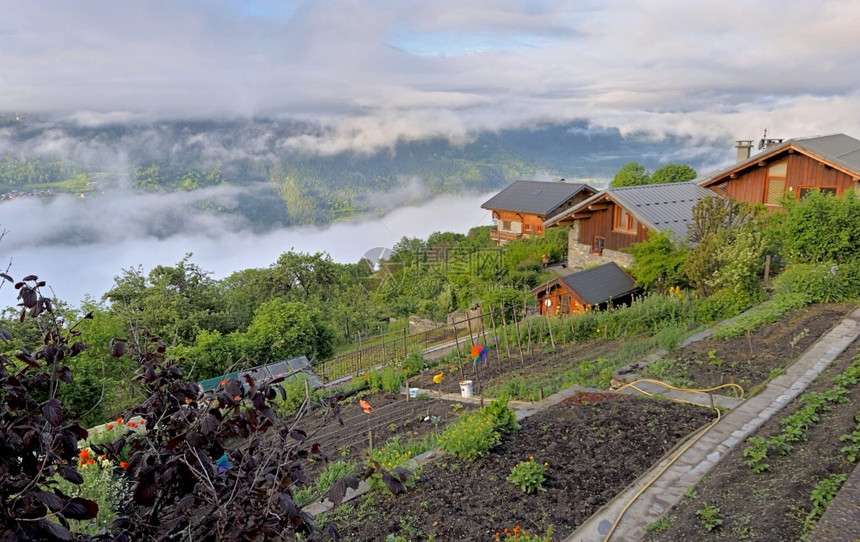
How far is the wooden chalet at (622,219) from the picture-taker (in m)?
20.8

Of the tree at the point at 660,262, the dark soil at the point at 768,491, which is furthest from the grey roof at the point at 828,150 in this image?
the dark soil at the point at 768,491

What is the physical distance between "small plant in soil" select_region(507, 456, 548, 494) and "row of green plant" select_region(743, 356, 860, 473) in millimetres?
2073

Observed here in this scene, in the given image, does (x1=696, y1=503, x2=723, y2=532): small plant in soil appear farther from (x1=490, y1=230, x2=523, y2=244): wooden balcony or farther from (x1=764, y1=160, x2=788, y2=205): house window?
(x1=490, y1=230, x2=523, y2=244): wooden balcony

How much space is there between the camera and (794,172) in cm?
1853

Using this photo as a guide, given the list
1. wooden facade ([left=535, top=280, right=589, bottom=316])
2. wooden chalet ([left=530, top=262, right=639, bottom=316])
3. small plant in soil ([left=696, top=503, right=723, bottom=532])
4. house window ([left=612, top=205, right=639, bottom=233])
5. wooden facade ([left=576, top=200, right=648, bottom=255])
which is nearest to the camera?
small plant in soil ([left=696, top=503, right=723, bottom=532])

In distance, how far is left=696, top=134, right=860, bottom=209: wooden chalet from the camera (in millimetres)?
17547

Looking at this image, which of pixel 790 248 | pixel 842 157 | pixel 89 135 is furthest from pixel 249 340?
pixel 89 135

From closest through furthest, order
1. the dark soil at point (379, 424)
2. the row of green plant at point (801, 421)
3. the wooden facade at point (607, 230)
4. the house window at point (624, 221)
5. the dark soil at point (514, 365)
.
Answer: the row of green plant at point (801, 421), the dark soil at point (379, 424), the dark soil at point (514, 365), the wooden facade at point (607, 230), the house window at point (624, 221)

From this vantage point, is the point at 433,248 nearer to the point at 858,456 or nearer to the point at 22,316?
the point at 858,456

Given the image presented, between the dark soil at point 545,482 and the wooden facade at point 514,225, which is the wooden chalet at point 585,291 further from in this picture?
the wooden facade at point 514,225

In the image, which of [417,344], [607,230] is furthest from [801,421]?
[607,230]

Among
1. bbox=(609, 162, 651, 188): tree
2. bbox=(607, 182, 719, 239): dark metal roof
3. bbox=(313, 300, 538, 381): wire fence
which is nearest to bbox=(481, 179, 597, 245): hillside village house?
bbox=(609, 162, 651, 188): tree

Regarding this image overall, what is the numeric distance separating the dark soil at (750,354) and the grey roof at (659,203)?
812 centimetres

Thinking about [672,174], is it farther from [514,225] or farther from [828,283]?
[828,283]
